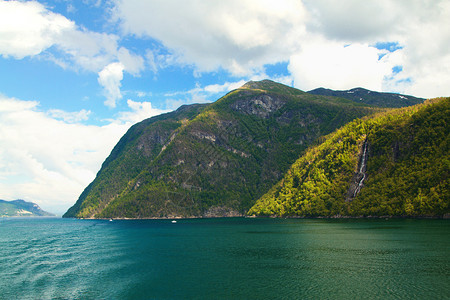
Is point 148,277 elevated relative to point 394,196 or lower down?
lower down

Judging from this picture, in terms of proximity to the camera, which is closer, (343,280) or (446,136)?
(343,280)

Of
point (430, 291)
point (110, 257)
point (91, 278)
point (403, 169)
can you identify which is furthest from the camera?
point (403, 169)

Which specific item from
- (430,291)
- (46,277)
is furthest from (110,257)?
(430,291)

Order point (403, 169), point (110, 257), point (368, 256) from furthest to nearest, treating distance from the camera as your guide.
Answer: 1. point (403, 169)
2. point (110, 257)
3. point (368, 256)

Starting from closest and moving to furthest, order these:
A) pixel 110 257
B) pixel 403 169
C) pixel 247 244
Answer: pixel 110 257 → pixel 247 244 → pixel 403 169

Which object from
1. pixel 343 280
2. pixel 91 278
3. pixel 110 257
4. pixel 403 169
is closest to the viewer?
pixel 343 280

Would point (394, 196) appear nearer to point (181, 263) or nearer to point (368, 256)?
point (368, 256)

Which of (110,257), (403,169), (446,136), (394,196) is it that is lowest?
(110,257)

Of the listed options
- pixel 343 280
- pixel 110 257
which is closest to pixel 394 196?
pixel 343 280

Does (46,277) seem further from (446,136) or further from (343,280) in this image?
(446,136)

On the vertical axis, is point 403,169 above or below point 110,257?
above
